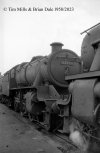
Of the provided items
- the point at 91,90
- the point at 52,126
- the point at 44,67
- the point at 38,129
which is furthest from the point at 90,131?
the point at 44,67

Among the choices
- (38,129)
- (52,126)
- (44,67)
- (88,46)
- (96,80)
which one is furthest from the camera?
(44,67)

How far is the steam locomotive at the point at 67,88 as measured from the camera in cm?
509

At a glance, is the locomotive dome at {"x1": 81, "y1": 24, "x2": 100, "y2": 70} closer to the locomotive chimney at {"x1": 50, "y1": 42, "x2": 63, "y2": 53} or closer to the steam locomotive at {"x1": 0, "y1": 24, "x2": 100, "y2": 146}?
the steam locomotive at {"x1": 0, "y1": 24, "x2": 100, "y2": 146}

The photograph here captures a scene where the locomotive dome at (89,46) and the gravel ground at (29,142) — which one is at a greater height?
the locomotive dome at (89,46)

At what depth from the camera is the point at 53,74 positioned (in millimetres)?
9703

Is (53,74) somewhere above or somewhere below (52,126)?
above

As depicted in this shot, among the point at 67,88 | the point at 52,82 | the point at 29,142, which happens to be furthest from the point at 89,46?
the point at 67,88

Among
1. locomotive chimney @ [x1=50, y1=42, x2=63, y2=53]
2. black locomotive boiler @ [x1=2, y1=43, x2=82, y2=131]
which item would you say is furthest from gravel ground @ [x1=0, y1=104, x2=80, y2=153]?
locomotive chimney @ [x1=50, y1=42, x2=63, y2=53]

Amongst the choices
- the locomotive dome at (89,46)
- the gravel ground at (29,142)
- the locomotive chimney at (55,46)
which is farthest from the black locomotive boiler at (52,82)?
the locomotive dome at (89,46)

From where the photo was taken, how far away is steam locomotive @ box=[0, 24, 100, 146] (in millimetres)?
5088

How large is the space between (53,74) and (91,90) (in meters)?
4.80

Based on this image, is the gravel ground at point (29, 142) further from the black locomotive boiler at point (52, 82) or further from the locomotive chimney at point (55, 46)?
the locomotive chimney at point (55, 46)

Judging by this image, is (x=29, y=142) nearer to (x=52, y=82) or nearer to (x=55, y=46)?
(x=52, y=82)

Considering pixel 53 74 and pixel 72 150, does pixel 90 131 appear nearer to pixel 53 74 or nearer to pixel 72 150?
pixel 72 150
